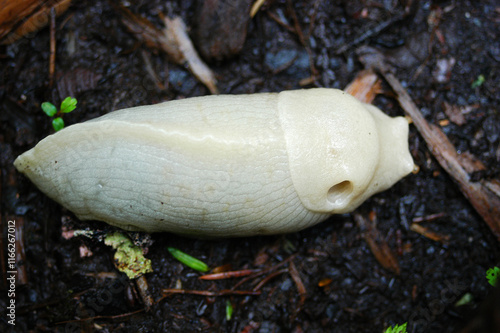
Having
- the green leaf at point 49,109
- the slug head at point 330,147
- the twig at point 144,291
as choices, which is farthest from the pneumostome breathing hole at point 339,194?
the green leaf at point 49,109

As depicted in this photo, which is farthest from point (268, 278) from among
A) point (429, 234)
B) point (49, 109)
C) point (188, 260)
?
point (49, 109)

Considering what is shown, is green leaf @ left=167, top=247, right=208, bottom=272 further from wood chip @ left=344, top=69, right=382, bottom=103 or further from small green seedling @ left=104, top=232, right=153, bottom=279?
wood chip @ left=344, top=69, right=382, bottom=103

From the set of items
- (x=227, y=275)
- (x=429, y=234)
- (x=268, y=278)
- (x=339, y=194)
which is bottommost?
(x=429, y=234)

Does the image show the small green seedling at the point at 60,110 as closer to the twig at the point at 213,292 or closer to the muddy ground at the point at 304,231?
the muddy ground at the point at 304,231

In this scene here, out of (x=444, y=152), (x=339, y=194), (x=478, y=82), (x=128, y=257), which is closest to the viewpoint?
(x=339, y=194)

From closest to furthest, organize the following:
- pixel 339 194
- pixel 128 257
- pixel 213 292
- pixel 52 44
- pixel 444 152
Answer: pixel 339 194
pixel 128 257
pixel 213 292
pixel 52 44
pixel 444 152

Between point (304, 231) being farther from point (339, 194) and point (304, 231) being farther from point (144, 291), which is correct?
point (144, 291)
